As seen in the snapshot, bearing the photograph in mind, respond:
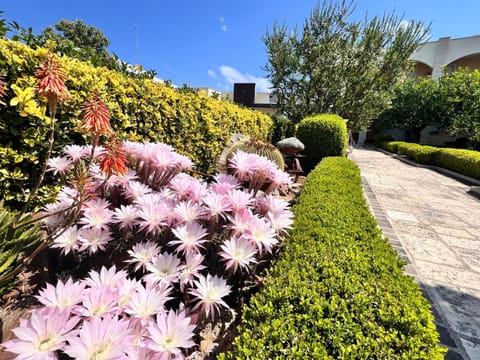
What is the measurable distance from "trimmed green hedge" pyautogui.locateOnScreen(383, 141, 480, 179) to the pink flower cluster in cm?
1119

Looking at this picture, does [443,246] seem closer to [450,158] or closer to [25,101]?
[25,101]

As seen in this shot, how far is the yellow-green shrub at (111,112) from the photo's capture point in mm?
Answer: 1818

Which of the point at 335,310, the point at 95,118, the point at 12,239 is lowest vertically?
the point at 335,310

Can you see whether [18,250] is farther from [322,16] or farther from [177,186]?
[322,16]

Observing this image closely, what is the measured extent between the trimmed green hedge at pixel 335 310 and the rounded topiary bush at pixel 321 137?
266 inches

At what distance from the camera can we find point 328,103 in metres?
12.0

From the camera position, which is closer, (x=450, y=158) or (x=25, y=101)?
(x=25, y=101)

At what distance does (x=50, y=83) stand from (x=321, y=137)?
798 cm

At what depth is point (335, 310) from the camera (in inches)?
41.8

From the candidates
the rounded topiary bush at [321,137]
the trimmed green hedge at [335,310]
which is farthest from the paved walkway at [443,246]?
the rounded topiary bush at [321,137]

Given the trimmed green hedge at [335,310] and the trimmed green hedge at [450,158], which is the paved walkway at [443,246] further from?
the trimmed green hedge at [450,158]

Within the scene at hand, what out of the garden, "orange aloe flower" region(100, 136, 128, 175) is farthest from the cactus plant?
"orange aloe flower" region(100, 136, 128, 175)

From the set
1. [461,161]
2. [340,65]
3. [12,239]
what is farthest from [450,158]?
[12,239]

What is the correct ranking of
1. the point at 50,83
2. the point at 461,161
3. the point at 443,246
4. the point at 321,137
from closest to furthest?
1. the point at 50,83
2. the point at 443,246
3. the point at 321,137
4. the point at 461,161
